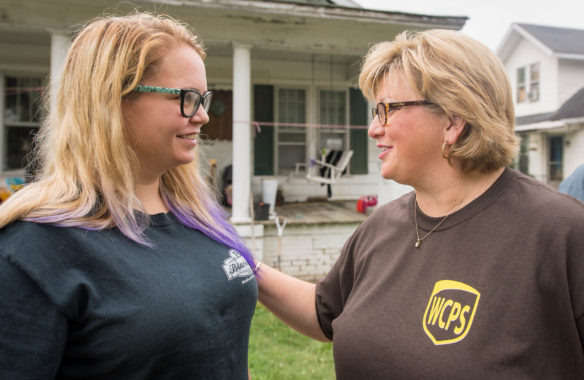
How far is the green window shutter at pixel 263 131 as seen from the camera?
854 centimetres

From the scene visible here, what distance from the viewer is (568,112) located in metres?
14.6

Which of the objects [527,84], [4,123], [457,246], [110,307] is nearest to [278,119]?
[4,123]

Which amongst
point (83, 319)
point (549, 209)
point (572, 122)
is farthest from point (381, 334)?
point (572, 122)

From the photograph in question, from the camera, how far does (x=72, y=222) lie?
118 centimetres

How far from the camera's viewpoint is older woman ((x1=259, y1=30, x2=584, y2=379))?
48.0 inches

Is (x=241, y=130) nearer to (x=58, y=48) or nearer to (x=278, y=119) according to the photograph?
(x=58, y=48)

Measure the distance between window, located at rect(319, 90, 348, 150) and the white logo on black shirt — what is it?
24.6 ft

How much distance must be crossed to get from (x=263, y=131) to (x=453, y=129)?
23.7ft

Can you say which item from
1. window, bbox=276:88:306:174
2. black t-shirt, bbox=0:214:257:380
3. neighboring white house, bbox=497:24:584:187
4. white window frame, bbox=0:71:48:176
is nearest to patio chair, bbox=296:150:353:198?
window, bbox=276:88:306:174

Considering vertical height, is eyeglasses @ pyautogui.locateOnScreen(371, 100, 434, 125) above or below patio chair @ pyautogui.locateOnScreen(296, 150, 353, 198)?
above

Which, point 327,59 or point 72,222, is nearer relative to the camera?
point 72,222

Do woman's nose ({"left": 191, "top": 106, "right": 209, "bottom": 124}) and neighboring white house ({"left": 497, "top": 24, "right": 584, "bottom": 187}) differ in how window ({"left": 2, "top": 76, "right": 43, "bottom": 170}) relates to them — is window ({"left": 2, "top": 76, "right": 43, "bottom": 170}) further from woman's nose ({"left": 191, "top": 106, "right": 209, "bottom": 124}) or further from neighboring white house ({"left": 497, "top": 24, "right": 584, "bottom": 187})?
neighboring white house ({"left": 497, "top": 24, "right": 584, "bottom": 187})

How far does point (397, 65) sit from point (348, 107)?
7.46m

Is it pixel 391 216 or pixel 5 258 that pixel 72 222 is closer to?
pixel 5 258
